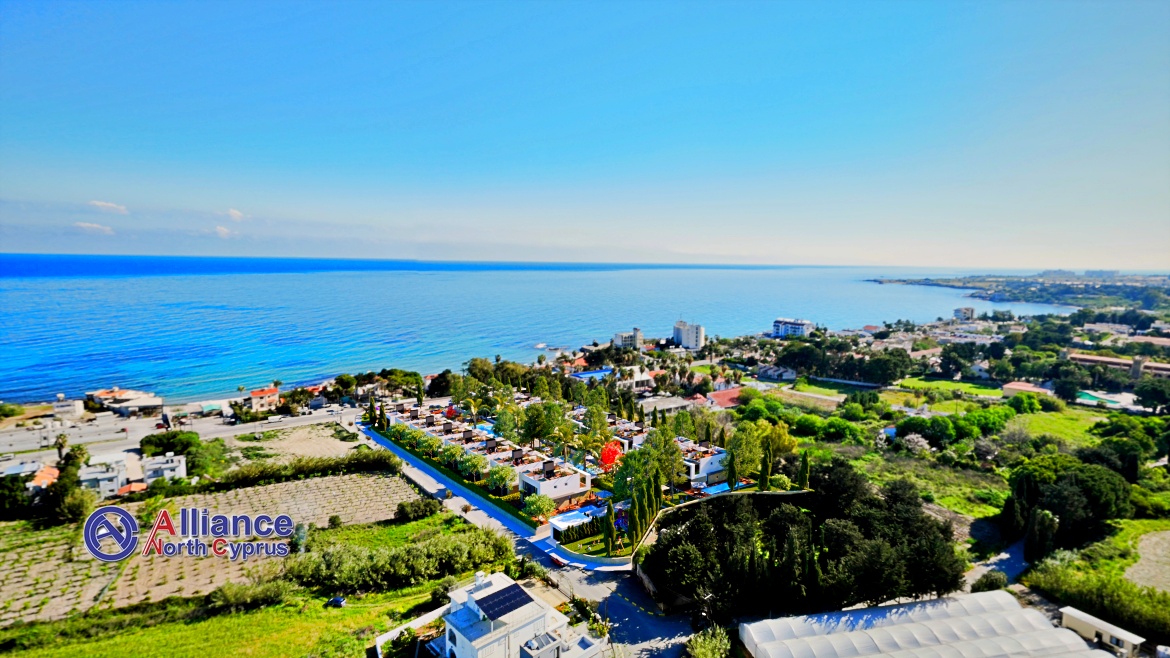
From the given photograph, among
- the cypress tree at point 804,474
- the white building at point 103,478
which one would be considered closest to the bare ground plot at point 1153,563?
the cypress tree at point 804,474

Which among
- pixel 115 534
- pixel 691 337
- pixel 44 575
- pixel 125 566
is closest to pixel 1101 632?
pixel 115 534

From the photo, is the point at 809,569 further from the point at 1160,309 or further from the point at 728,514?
the point at 1160,309

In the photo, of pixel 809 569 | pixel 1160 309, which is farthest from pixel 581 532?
pixel 1160 309

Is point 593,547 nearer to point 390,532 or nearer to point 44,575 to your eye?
point 390,532

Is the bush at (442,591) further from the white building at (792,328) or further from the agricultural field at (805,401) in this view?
the white building at (792,328)

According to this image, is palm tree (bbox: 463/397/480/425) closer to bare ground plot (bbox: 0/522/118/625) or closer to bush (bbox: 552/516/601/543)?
bush (bbox: 552/516/601/543)

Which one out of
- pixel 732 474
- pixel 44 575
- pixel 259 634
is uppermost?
pixel 732 474
